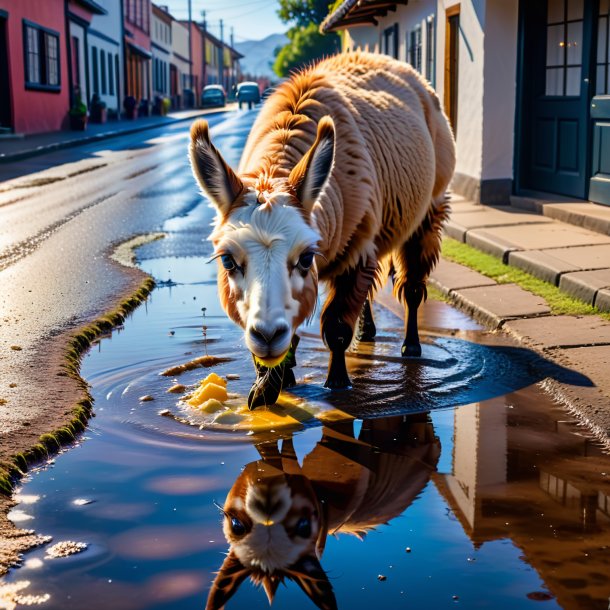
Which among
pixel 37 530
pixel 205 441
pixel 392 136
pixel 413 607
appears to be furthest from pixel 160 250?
pixel 413 607

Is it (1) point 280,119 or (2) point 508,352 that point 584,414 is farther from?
(1) point 280,119

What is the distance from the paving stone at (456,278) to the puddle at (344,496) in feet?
6.30

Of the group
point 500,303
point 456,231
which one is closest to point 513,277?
point 500,303

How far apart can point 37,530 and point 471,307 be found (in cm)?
431

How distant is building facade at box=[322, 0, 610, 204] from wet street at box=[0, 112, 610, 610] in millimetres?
4849

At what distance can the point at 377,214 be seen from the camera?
5211 millimetres

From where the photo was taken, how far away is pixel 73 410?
4.55m

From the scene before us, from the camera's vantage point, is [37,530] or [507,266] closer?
[37,530]

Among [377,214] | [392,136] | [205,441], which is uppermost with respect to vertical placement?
[392,136]

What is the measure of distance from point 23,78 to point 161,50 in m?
40.3

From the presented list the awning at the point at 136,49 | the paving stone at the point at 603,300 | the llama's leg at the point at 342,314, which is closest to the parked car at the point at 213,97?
the awning at the point at 136,49

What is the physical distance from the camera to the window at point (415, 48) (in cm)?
1833

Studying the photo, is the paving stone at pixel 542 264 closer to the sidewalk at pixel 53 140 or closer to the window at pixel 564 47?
the window at pixel 564 47

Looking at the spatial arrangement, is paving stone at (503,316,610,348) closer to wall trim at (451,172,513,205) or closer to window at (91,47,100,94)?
wall trim at (451,172,513,205)
